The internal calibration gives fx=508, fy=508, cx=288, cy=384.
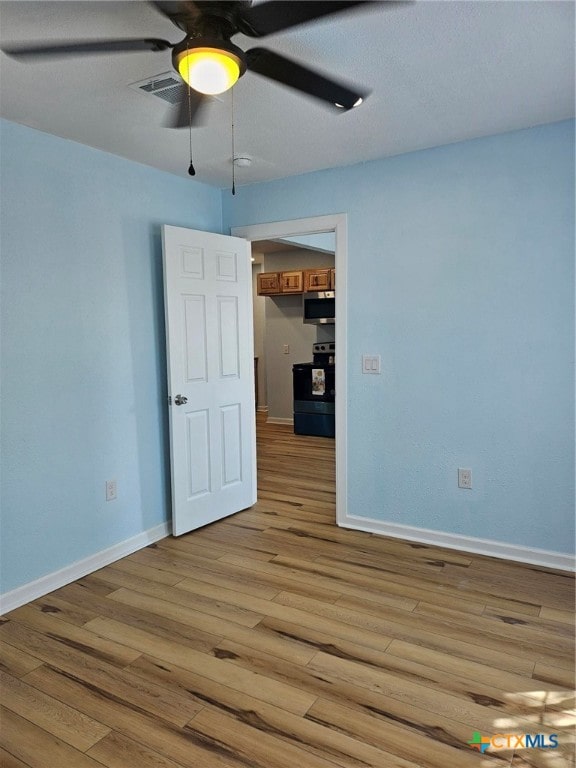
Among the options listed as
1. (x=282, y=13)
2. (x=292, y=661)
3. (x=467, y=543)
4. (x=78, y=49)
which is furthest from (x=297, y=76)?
(x=467, y=543)

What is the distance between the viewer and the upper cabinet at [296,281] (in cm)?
695

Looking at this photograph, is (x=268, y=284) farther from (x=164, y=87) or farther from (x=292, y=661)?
(x=292, y=661)

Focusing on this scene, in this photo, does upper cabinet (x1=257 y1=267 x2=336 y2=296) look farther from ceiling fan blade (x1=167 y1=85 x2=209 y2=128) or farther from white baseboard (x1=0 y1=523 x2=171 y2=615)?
ceiling fan blade (x1=167 y1=85 x2=209 y2=128)

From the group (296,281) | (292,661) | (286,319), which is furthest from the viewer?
(286,319)

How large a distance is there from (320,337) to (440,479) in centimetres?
442

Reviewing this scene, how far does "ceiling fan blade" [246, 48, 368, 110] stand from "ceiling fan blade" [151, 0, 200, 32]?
20 centimetres

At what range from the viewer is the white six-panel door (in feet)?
11.2

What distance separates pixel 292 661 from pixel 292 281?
567 cm

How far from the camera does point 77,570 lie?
2957 mm

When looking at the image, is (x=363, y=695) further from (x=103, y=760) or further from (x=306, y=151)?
(x=306, y=151)

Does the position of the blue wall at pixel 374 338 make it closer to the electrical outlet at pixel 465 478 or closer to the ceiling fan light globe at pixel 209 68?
the electrical outlet at pixel 465 478

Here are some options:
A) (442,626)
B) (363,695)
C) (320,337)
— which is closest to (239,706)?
(363,695)

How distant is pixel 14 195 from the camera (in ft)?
8.52

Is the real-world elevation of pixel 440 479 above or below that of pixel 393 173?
below
